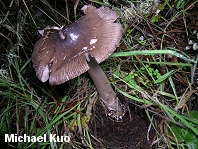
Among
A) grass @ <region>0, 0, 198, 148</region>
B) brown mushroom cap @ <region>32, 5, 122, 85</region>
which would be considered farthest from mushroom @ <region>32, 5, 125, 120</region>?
grass @ <region>0, 0, 198, 148</region>

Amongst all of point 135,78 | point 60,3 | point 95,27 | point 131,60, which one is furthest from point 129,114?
point 60,3

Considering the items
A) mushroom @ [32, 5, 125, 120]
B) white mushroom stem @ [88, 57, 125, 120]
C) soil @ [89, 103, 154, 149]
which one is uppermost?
mushroom @ [32, 5, 125, 120]

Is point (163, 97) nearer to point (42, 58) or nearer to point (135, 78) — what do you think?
point (135, 78)

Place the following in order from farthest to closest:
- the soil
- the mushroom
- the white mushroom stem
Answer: the soil
the white mushroom stem
the mushroom

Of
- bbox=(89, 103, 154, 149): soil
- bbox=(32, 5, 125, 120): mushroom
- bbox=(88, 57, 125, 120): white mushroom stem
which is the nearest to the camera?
bbox=(32, 5, 125, 120): mushroom

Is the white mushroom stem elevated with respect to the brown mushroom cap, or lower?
lower

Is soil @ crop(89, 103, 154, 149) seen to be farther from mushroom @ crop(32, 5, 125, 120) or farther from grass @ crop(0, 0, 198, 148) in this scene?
mushroom @ crop(32, 5, 125, 120)

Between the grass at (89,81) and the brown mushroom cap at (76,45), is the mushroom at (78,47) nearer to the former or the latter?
the brown mushroom cap at (76,45)
